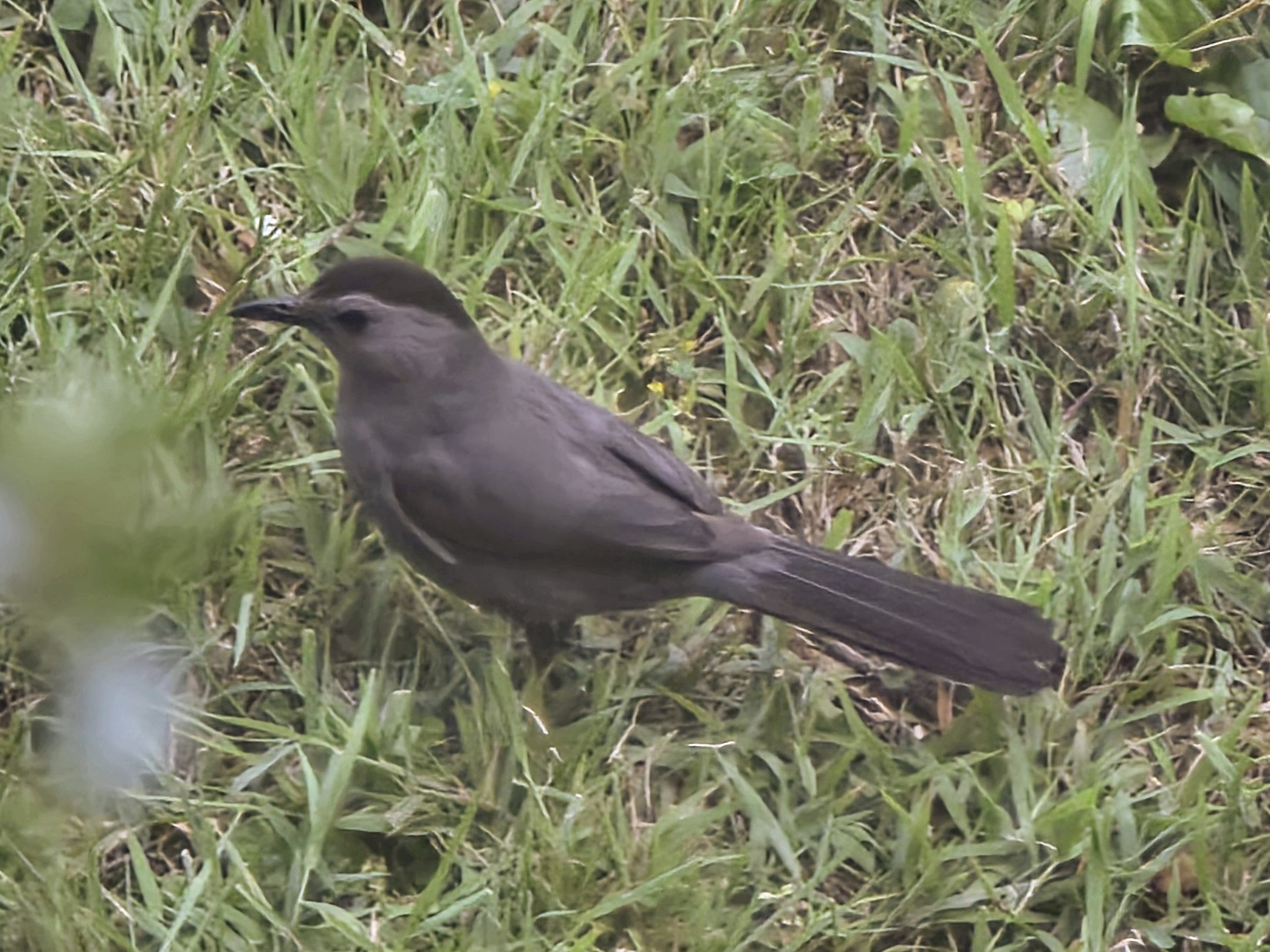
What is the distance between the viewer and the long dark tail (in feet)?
10.7

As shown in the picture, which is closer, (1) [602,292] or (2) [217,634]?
(2) [217,634]

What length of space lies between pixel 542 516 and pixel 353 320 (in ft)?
1.96

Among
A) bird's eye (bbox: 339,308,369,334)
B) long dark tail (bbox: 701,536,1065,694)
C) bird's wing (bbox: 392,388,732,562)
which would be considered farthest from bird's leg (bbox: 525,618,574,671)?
bird's eye (bbox: 339,308,369,334)

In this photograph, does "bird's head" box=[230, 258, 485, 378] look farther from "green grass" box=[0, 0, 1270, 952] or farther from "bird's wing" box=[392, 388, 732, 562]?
"green grass" box=[0, 0, 1270, 952]

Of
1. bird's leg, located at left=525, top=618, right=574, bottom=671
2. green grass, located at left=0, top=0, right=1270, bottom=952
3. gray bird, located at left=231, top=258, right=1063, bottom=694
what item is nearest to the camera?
green grass, located at left=0, top=0, right=1270, bottom=952

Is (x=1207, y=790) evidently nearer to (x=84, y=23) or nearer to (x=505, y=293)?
(x=505, y=293)

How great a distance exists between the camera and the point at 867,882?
3188 mm

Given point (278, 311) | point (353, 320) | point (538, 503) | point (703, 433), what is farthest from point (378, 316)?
point (703, 433)

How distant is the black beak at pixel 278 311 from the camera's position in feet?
10.7

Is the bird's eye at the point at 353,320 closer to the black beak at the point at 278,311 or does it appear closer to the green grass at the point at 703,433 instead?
the black beak at the point at 278,311

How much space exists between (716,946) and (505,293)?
1869mm

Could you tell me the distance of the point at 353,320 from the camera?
3.24 meters

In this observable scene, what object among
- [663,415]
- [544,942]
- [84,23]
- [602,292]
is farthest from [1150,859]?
[84,23]

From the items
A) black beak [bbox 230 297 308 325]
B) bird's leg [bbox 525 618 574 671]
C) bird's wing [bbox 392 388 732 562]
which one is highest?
black beak [bbox 230 297 308 325]
